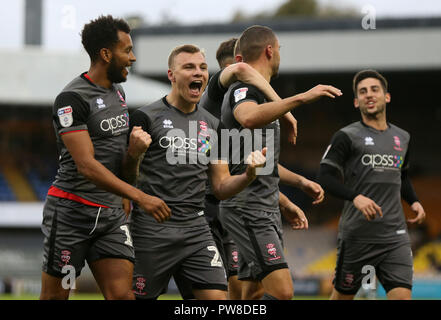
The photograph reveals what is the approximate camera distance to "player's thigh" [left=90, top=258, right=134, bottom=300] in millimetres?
5062

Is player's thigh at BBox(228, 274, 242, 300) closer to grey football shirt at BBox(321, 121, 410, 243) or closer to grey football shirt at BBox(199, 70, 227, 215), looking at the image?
grey football shirt at BBox(321, 121, 410, 243)

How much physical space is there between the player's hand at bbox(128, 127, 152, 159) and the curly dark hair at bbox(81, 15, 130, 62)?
0.79 m

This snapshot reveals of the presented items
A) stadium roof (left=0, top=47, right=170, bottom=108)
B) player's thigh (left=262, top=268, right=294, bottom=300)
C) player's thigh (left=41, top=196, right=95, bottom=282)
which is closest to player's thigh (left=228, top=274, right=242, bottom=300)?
player's thigh (left=262, top=268, right=294, bottom=300)

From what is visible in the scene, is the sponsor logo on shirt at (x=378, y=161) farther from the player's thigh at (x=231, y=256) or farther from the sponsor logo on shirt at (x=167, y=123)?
the sponsor logo on shirt at (x=167, y=123)

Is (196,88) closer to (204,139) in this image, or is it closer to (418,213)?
(204,139)

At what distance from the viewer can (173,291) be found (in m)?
19.8

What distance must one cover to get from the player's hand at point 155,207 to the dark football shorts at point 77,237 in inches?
21.7

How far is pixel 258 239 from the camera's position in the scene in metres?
5.57

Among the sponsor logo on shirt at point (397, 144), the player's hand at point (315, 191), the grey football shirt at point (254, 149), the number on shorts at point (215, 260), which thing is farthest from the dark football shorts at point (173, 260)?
the sponsor logo on shirt at point (397, 144)

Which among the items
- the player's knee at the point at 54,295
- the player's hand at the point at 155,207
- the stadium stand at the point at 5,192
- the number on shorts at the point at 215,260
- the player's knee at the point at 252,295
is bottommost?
the stadium stand at the point at 5,192

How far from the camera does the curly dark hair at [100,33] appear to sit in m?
5.33

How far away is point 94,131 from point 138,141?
47cm
